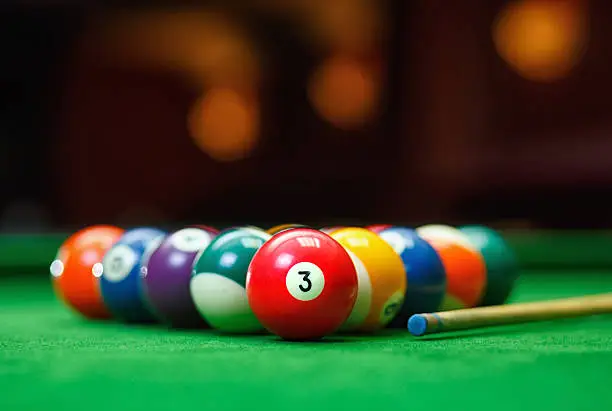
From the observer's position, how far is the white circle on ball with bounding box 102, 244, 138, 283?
11.6 feet

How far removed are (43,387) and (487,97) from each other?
9.17 metres

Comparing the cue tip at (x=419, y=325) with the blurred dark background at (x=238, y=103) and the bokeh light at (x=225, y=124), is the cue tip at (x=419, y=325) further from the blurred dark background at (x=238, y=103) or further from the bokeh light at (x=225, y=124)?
the bokeh light at (x=225, y=124)

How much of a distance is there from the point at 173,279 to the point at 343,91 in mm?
9261

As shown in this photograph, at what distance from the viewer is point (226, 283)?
305cm

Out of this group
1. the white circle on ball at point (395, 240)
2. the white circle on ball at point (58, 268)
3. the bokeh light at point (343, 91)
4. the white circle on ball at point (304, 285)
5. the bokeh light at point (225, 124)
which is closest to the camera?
the white circle on ball at point (304, 285)

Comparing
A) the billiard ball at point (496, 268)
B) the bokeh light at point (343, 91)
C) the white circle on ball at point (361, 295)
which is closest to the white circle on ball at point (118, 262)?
the white circle on ball at point (361, 295)

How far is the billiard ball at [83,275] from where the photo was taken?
376 centimetres

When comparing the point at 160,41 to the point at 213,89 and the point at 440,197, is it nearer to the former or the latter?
the point at 213,89

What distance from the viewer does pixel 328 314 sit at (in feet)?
9.27

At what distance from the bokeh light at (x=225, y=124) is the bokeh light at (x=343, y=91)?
885 millimetres

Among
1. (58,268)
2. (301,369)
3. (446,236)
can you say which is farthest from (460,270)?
(58,268)

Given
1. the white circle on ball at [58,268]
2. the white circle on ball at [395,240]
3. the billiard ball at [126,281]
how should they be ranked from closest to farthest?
the white circle on ball at [395,240] → the billiard ball at [126,281] → the white circle on ball at [58,268]

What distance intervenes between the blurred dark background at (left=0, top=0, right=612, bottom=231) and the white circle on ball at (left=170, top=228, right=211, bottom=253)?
24.8ft

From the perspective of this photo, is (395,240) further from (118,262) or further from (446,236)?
(118,262)
